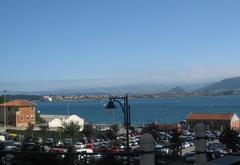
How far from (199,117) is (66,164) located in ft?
346

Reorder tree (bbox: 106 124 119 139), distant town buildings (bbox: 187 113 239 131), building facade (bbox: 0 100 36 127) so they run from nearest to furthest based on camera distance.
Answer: tree (bbox: 106 124 119 139) < building facade (bbox: 0 100 36 127) < distant town buildings (bbox: 187 113 239 131)

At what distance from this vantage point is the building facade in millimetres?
109188

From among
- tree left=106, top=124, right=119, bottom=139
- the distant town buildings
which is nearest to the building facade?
tree left=106, top=124, right=119, bottom=139

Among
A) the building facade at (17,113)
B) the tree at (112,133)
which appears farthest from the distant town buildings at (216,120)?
the building facade at (17,113)

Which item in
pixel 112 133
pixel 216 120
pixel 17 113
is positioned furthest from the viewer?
pixel 216 120

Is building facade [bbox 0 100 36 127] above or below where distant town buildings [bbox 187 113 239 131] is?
above

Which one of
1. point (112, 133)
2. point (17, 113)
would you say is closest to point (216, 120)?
point (112, 133)

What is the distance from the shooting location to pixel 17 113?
10950cm

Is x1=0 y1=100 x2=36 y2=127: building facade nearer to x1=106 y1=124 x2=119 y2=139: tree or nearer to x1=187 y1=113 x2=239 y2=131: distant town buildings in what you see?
x1=106 y1=124 x2=119 y2=139: tree

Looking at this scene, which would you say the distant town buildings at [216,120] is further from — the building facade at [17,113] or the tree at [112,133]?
the building facade at [17,113]

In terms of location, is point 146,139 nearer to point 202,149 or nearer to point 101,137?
point 202,149

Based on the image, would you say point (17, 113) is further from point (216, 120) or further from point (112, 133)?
point (216, 120)

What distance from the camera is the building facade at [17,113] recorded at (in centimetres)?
10919

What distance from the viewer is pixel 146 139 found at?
19.0 ft
